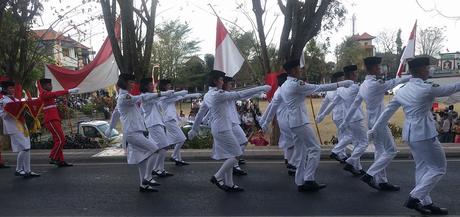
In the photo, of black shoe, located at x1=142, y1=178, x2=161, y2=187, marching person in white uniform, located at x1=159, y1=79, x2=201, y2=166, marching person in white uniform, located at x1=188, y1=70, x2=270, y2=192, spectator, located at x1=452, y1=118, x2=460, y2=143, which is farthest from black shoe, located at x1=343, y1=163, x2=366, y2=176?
spectator, located at x1=452, y1=118, x2=460, y2=143

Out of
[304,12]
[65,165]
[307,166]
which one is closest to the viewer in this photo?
[307,166]

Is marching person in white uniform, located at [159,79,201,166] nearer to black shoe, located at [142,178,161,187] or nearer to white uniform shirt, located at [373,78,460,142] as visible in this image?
black shoe, located at [142,178,161,187]

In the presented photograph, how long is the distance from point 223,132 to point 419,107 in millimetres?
3218

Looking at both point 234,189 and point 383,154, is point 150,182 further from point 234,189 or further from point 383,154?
point 383,154

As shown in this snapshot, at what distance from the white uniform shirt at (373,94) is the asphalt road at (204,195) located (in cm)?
120

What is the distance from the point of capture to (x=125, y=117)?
8695mm

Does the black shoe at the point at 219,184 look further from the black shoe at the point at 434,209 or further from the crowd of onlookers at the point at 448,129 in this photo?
the crowd of onlookers at the point at 448,129

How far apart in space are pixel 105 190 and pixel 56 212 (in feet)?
4.91

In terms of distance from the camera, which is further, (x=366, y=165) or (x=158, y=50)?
(x=158, y=50)

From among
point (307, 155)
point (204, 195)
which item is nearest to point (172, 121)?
point (204, 195)

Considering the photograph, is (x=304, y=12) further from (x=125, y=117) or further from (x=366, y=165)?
(x=125, y=117)

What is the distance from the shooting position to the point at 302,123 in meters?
8.23

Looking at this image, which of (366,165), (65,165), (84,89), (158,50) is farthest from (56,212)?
(158,50)

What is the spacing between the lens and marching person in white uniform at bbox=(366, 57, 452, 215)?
633 centimetres
